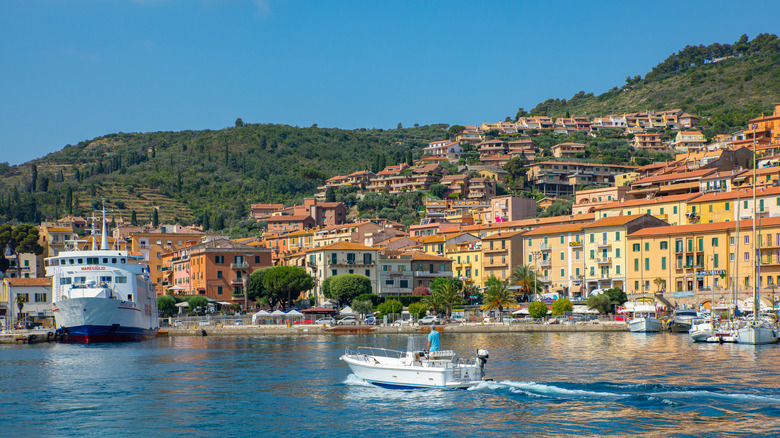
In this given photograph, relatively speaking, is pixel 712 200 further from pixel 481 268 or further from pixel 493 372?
pixel 493 372

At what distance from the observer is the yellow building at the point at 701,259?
282 ft

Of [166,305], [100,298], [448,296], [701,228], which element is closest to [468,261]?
[448,296]

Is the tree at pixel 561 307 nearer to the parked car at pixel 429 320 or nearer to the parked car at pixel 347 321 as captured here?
the parked car at pixel 429 320

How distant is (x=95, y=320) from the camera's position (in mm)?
74312

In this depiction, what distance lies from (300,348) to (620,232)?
4660 centimetres

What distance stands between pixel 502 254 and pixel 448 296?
1959cm

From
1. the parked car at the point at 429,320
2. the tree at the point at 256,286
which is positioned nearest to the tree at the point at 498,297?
the parked car at the point at 429,320

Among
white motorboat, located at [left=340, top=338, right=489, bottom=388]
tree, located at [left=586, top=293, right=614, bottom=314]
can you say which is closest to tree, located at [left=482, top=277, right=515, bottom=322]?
tree, located at [left=586, top=293, right=614, bottom=314]

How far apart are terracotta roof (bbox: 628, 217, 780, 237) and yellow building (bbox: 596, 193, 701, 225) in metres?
11.6

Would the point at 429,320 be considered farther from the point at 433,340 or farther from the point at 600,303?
the point at 433,340

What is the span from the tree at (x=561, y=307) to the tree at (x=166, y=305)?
4207 centimetres

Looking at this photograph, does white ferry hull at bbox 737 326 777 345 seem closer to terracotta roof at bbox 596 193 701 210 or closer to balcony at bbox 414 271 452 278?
terracotta roof at bbox 596 193 701 210

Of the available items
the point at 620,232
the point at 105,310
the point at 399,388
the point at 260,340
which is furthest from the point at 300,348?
the point at 620,232

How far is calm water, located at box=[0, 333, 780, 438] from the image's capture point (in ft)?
96.8
